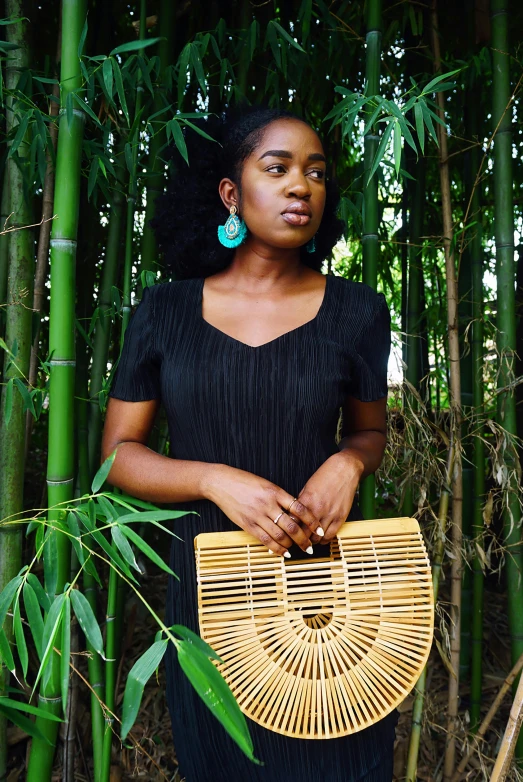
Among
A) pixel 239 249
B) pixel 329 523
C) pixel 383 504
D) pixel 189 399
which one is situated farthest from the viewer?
pixel 383 504

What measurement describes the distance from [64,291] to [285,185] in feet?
1.32

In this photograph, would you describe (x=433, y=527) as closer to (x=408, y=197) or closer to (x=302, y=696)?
(x=302, y=696)

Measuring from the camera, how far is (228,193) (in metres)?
1.32

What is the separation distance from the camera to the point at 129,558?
3.09 feet

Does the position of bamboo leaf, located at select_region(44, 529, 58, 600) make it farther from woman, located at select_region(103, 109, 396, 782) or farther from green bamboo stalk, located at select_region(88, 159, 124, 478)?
green bamboo stalk, located at select_region(88, 159, 124, 478)

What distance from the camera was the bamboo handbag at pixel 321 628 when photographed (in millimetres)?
1008

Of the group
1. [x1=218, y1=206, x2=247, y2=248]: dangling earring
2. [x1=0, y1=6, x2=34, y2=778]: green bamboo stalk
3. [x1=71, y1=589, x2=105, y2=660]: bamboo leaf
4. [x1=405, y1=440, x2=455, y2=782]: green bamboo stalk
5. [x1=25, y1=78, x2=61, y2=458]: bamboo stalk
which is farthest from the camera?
[x1=405, y1=440, x2=455, y2=782]: green bamboo stalk

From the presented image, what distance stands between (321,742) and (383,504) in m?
1.81

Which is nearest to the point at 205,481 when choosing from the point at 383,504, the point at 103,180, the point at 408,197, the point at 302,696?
the point at 302,696

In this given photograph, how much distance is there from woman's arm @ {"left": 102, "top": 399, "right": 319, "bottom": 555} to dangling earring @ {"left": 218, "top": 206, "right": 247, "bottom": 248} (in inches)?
12.4

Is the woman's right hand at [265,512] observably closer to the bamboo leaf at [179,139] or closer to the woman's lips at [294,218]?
the woman's lips at [294,218]

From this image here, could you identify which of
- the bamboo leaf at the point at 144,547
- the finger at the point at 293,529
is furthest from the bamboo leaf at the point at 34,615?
the finger at the point at 293,529

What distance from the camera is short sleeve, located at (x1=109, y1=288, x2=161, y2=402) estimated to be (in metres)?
1.26

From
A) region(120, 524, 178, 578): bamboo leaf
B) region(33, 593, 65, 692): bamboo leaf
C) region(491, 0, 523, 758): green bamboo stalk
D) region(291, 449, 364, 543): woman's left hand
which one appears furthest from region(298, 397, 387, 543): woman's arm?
region(491, 0, 523, 758): green bamboo stalk
